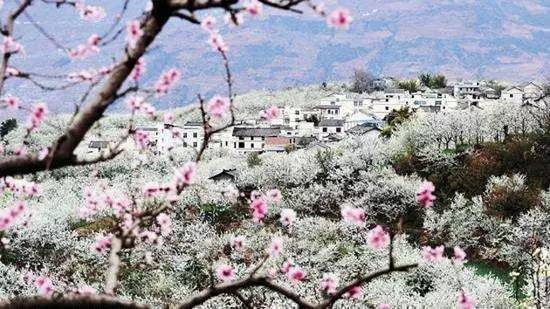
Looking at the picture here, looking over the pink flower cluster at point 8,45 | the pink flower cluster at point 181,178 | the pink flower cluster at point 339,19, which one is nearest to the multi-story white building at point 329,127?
the pink flower cluster at point 181,178

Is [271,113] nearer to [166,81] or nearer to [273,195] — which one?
[273,195]

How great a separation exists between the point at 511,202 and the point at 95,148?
5594 centimetres

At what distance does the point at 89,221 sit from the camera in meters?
44.6

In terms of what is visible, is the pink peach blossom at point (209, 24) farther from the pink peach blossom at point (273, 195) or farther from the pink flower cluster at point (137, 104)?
the pink peach blossom at point (273, 195)

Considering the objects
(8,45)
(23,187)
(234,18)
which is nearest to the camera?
(234,18)

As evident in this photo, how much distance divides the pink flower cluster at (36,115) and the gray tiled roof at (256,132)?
256 feet

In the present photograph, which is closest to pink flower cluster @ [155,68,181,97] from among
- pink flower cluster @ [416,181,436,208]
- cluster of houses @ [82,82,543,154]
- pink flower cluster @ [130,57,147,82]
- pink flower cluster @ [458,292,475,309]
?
pink flower cluster @ [130,57,147,82]

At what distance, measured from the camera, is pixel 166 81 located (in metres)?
6.39

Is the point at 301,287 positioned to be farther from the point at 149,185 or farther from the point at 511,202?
the point at 511,202

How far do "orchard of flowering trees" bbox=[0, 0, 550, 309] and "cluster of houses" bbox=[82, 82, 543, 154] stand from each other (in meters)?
7.79

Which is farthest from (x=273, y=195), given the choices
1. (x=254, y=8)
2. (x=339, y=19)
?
(x=339, y=19)

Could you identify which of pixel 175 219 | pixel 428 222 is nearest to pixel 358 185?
pixel 428 222

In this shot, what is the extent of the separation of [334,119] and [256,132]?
1305 cm

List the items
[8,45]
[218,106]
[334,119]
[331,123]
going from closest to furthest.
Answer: [8,45]
[218,106]
[331,123]
[334,119]
